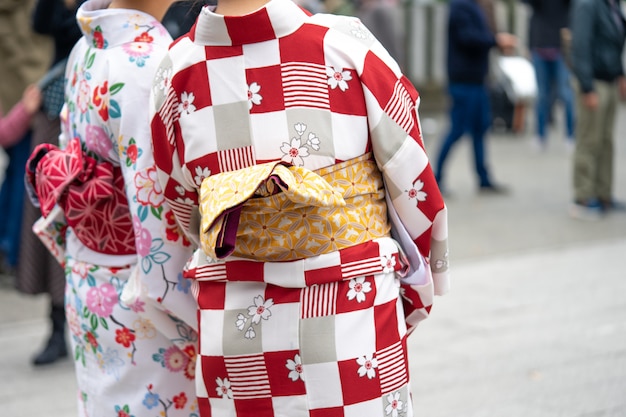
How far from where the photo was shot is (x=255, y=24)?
2002mm

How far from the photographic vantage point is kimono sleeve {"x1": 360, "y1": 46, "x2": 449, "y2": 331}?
204cm

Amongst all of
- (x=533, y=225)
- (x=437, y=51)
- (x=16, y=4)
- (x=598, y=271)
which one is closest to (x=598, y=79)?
(x=533, y=225)

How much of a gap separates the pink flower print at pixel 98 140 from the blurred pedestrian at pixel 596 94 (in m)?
5.03

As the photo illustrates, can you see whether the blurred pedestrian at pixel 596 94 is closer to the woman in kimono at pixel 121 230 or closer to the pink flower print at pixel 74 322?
the woman in kimono at pixel 121 230

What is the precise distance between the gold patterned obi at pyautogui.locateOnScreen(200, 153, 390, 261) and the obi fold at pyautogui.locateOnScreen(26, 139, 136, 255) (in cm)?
49

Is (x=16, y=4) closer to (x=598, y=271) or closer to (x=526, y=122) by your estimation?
(x=598, y=271)

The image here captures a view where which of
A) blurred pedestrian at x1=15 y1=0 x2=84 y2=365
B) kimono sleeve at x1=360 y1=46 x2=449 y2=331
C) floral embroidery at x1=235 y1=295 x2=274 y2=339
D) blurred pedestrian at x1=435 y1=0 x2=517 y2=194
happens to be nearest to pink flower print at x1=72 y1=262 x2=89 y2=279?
floral embroidery at x1=235 y1=295 x2=274 y2=339

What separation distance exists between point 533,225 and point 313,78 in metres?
5.38

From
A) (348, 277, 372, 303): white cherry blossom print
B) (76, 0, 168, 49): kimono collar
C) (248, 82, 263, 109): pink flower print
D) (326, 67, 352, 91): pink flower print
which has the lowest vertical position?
(348, 277, 372, 303): white cherry blossom print

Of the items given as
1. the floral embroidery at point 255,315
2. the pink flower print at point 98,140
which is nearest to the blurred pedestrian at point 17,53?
the pink flower print at point 98,140

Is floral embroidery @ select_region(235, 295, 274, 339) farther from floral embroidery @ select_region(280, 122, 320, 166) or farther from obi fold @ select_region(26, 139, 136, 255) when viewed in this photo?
obi fold @ select_region(26, 139, 136, 255)

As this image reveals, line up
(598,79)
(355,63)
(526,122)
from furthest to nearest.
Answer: (526,122), (598,79), (355,63)

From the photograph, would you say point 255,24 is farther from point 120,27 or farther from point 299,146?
point 120,27

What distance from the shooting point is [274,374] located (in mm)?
2045
